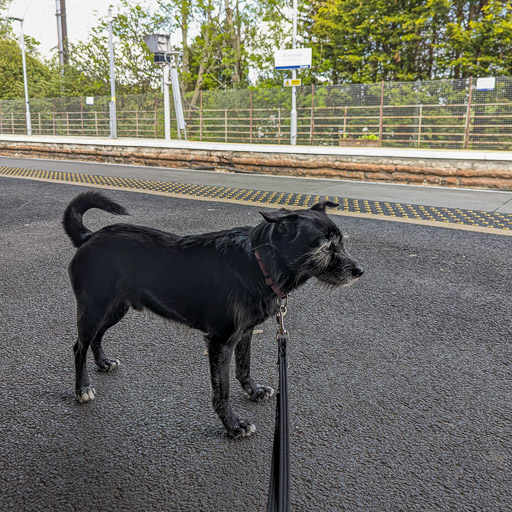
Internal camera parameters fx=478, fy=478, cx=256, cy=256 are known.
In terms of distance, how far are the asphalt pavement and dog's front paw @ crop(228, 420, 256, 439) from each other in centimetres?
4

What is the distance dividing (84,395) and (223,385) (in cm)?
90

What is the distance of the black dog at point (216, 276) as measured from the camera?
88.0 inches

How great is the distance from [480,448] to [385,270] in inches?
115

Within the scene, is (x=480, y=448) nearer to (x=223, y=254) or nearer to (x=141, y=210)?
(x=223, y=254)

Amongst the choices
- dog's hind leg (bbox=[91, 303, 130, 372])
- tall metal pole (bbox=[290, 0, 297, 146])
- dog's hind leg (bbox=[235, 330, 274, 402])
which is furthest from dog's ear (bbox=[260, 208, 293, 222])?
tall metal pole (bbox=[290, 0, 297, 146])

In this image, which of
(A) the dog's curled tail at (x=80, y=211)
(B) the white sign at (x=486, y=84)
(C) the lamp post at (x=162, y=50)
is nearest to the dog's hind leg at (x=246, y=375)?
(A) the dog's curled tail at (x=80, y=211)

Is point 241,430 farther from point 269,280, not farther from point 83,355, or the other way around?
point 83,355

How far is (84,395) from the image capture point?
272cm

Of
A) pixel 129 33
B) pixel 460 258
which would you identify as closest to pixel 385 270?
pixel 460 258

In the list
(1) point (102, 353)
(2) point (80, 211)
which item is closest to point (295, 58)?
(2) point (80, 211)

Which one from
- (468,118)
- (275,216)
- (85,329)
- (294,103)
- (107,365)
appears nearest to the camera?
(275,216)

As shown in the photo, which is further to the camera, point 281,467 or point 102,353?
point 102,353

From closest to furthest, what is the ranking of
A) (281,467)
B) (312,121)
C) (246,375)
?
(281,467)
(246,375)
(312,121)

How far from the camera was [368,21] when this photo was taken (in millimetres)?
27438
